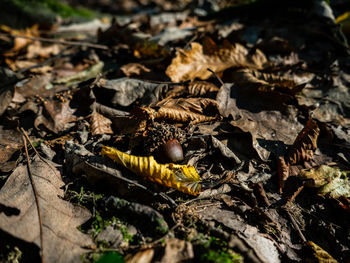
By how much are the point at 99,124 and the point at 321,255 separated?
204cm

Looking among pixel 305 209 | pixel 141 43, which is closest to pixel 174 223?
pixel 305 209

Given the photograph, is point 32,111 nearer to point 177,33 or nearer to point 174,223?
point 174,223

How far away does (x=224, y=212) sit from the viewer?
67.6 inches

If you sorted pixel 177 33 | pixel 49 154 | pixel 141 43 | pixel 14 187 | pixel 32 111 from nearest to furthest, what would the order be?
pixel 14 187, pixel 49 154, pixel 32 111, pixel 141 43, pixel 177 33

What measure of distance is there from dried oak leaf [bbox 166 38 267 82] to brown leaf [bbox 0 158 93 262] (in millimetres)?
1564

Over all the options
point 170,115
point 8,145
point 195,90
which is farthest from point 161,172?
point 8,145

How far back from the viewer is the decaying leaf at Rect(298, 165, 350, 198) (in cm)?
191

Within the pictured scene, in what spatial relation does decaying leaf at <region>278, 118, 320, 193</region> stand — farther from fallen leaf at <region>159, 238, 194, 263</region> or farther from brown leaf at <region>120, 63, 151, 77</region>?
brown leaf at <region>120, 63, 151, 77</region>

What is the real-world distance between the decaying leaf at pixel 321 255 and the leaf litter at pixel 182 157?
19mm

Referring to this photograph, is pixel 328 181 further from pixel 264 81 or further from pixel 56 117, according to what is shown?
pixel 56 117

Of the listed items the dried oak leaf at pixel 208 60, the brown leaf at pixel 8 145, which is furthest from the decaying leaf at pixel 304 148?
the brown leaf at pixel 8 145

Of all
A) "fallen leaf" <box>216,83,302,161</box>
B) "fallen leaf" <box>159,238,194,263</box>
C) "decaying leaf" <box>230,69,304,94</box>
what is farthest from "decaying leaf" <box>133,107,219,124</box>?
"fallen leaf" <box>159,238,194,263</box>

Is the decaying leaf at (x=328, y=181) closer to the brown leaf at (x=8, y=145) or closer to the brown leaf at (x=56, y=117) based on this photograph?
the brown leaf at (x=56, y=117)

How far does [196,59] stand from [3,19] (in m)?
4.58
